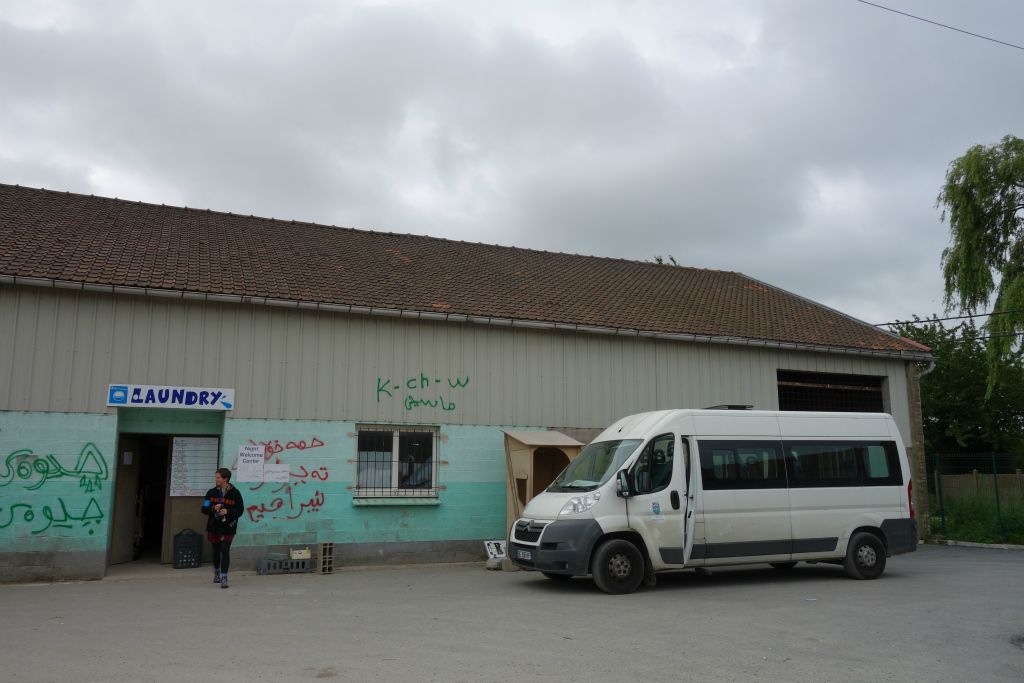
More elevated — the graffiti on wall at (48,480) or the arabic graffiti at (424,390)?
the arabic graffiti at (424,390)

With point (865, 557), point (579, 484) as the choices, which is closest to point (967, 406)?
point (865, 557)

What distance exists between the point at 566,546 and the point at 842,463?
15.4ft

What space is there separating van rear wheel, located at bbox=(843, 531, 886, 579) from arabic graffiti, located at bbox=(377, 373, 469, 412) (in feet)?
A: 23.0

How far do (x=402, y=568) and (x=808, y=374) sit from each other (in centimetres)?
1037

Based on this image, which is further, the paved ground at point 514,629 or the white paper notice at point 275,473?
the white paper notice at point 275,473

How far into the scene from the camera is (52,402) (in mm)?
12398

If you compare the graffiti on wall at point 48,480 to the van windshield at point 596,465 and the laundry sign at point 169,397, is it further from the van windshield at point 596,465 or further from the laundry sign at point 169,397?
the van windshield at point 596,465

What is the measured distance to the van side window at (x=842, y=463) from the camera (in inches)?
469

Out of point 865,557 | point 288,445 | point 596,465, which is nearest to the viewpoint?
point 596,465

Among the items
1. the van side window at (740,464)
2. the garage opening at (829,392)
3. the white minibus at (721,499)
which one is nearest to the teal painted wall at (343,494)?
the white minibus at (721,499)

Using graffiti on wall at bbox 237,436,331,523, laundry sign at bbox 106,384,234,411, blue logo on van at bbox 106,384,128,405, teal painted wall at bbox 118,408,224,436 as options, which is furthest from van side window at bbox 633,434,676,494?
blue logo on van at bbox 106,384,128,405

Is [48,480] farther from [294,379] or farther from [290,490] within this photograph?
[294,379]

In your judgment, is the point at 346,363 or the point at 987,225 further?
the point at 987,225

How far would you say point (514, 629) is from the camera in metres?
8.05
